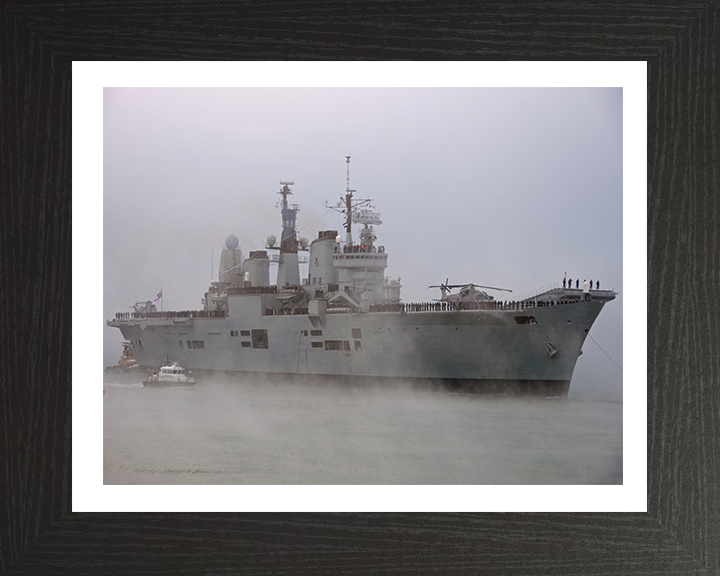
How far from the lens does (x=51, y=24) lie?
3.52 meters

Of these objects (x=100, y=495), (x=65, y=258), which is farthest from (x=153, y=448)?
(x=65, y=258)

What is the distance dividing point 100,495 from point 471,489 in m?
2.08

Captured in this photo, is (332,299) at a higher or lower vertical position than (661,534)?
higher

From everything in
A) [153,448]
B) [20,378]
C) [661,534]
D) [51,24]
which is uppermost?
[51,24]

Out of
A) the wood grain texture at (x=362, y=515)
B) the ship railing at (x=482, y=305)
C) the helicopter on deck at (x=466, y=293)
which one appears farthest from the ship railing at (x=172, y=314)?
the helicopter on deck at (x=466, y=293)

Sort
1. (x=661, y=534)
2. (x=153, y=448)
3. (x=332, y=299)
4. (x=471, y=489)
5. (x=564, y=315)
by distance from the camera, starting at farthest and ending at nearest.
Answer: (x=332, y=299) < (x=564, y=315) < (x=153, y=448) < (x=471, y=489) < (x=661, y=534)

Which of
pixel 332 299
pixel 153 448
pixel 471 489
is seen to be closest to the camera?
pixel 471 489

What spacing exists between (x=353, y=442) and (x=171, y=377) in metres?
2.41

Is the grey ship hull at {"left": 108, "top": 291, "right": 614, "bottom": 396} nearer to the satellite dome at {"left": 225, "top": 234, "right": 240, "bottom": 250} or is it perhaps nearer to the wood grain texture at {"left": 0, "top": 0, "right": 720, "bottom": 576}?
the satellite dome at {"left": 225, "top": 234, "right": 240, "bottom": 250}

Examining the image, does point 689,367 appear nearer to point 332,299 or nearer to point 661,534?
point 661,534

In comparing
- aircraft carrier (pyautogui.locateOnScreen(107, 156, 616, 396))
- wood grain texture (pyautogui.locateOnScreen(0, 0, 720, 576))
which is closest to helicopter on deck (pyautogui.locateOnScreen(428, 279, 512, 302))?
aircraft carrier (pyautogui.locateOnScreen(107, 156, 616, 396))

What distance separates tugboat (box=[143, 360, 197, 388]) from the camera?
539 centimetres

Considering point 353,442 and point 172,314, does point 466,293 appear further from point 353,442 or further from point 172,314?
point 172,314

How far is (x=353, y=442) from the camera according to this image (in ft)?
14.5
